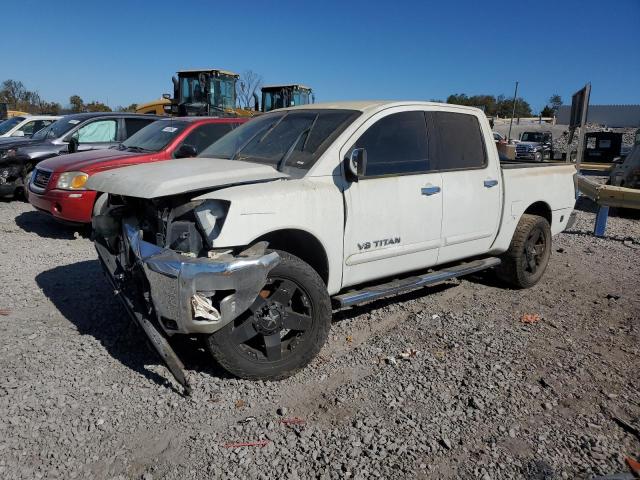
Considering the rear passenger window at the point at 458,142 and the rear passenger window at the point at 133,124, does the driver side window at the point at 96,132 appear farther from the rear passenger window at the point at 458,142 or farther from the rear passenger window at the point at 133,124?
the rear passenger window at the point at 458,142

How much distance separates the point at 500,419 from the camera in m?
3.08

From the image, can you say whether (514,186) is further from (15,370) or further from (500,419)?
(15,370)

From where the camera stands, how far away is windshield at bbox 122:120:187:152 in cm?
753

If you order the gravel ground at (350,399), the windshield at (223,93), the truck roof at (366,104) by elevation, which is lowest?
the gravel ground at (350,399)

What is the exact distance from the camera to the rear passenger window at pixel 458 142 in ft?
15.1

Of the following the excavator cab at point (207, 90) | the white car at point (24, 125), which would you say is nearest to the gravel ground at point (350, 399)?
the white car at point (24, 125)

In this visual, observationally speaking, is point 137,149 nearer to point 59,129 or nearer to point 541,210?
point 59,129

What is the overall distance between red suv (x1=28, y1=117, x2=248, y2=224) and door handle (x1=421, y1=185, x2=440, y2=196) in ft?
11.3

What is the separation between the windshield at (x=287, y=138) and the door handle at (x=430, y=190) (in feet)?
2.76

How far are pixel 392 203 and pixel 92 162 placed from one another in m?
4.83

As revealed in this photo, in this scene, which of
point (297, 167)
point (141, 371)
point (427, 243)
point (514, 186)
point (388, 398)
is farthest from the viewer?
point (514, 186)

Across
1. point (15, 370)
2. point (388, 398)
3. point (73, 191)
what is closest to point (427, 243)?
point (388, 398)

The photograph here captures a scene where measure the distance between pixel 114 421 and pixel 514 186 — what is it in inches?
165

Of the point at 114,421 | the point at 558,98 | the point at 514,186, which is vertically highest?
the point at 558,98
